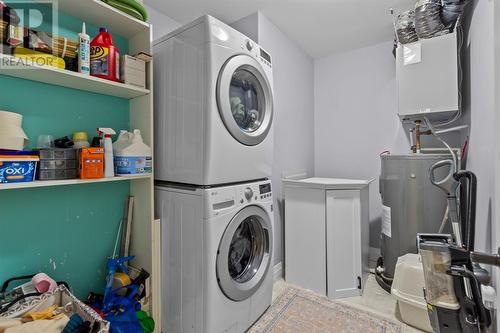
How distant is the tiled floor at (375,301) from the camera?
1.75 metres

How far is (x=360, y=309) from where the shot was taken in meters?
1.81

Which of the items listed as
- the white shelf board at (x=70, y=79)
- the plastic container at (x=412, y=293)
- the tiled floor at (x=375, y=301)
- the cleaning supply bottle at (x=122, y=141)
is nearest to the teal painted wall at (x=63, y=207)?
the white shelf board at (x=70, y=79)

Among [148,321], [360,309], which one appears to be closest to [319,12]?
[360,309]

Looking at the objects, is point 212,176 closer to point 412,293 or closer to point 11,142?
point 11,142

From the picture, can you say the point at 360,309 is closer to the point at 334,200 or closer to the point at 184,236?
the point at 334,200

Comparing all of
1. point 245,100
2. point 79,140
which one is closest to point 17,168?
point 79,140

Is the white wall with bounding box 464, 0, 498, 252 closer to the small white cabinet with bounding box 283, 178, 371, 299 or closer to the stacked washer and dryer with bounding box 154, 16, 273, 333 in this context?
the small white cabinet with bounding box 283, 178, 371, 299

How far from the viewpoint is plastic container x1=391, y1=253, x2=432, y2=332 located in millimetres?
1560

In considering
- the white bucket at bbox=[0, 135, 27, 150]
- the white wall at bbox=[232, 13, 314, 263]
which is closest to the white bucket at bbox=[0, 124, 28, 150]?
the white bucket at bbox=[0, 135, 27, 150]

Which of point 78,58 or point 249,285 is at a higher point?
point 78,58

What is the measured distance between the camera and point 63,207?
136 centimetres

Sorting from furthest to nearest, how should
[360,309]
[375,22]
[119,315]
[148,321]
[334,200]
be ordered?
[375,22], [334,200], [360,309], [148,321], [119,315]

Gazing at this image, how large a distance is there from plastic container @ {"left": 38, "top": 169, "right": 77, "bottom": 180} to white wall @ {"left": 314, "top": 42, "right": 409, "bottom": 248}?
2581mm

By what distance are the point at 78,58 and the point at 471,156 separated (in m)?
2.40
